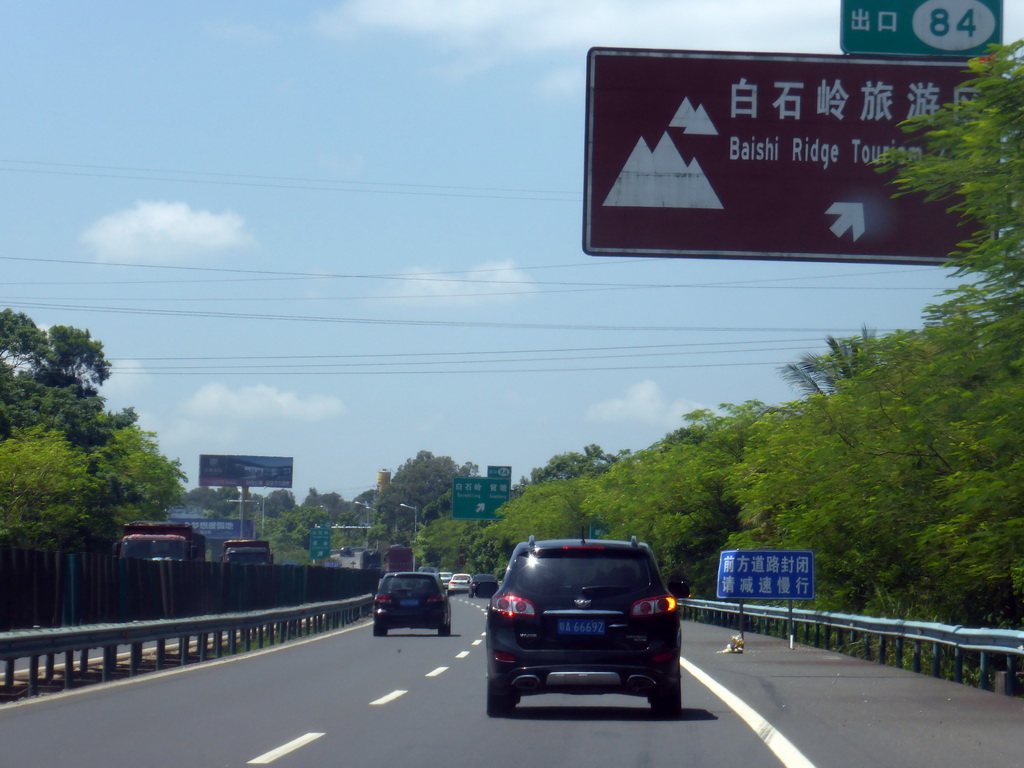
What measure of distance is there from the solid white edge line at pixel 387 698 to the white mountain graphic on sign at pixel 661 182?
5.99m

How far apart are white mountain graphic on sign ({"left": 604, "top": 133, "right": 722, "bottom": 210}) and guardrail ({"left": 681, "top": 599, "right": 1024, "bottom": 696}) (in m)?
6.06

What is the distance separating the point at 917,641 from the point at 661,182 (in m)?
10.7

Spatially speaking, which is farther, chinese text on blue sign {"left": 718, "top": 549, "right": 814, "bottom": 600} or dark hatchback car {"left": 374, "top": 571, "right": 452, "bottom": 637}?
dark hatchback car {"left": 374, "top": 571, "right": 452, "bottom": 637}

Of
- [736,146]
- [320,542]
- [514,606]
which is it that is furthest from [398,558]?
[736,146]

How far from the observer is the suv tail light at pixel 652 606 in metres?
12.2

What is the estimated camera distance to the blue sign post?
92.4 feet

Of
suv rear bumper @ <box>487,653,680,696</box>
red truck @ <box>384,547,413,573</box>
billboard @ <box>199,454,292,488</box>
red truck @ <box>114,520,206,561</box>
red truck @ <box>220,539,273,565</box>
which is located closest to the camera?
suv rear bumper @ <box>487,653,680,696</box>

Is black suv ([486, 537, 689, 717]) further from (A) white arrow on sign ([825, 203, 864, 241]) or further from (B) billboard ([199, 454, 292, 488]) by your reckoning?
(B) billboard ([199, 454, 292, 488])

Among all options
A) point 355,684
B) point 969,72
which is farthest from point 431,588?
point 969,72

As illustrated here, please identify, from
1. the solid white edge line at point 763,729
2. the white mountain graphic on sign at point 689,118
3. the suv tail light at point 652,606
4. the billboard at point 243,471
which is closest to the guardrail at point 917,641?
the solid white edge line at point 763,729

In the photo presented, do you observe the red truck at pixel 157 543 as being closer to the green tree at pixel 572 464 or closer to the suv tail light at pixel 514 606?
the suv tail light at pixel 514 606

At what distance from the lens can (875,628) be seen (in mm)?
21891

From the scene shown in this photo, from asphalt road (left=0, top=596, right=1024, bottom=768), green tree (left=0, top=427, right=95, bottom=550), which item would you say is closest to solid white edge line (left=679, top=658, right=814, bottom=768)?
asphalt road (left=0, top=596, right=1024, bottom=768)

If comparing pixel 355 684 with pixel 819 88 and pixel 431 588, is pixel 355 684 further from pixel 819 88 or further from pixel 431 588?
pixel 431 588
